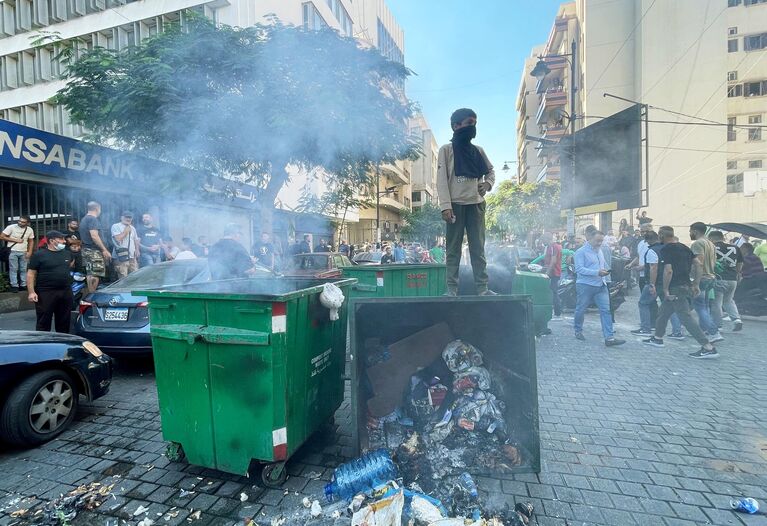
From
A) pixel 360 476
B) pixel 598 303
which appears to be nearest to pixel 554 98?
pixel 598 303

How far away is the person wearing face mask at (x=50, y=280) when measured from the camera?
5.02 meters

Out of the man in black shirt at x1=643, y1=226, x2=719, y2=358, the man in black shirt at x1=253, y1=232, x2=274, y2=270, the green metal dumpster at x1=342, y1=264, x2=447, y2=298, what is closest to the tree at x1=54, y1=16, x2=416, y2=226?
the man in black shirt at x1=253, y1=232, x2=274, y2=270

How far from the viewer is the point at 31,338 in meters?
3.44

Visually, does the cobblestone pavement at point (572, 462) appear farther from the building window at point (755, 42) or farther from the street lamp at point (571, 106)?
the building window at point (755, 42)

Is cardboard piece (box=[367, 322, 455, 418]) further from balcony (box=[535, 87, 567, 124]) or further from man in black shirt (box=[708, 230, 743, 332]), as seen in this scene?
balcony (box=[535, 87, 567, 124])

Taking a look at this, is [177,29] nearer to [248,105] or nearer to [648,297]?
[248,105]

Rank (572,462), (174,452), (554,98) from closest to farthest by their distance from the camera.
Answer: (174,452), (572,462), (554,98)

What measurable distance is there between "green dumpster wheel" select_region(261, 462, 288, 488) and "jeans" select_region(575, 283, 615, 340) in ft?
18.0

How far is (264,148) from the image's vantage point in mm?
9492

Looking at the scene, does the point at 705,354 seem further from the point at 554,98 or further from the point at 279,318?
the point at 554,98

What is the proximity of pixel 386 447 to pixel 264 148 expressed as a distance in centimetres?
824

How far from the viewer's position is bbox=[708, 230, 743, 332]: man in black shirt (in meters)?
7.01

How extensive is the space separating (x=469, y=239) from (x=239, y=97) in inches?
266

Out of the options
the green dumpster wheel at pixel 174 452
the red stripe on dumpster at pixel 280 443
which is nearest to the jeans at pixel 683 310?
the red stripe on dumpster at pixel 280 443
